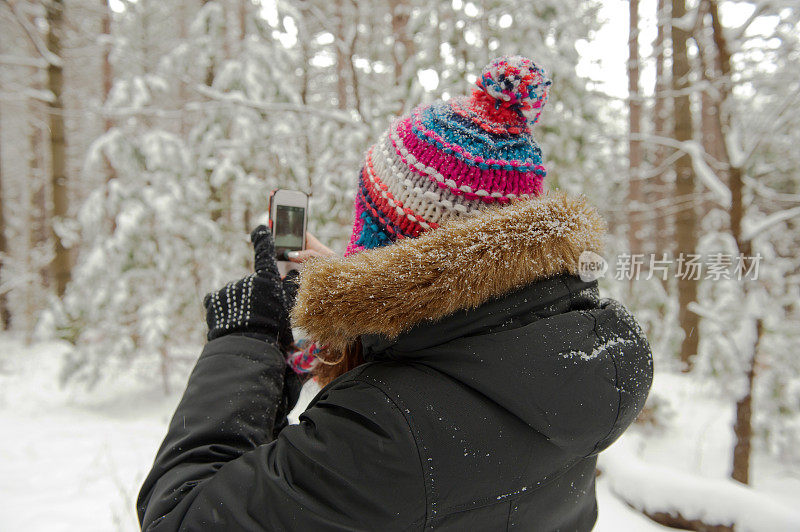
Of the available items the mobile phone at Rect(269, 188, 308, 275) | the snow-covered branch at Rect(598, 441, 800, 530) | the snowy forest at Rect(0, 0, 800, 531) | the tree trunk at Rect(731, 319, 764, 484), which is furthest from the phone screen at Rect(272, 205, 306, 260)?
the tree trunk at Rect(731, 319, 764, 484)

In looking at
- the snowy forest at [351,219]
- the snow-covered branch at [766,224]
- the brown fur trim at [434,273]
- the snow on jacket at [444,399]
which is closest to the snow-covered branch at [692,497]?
the snowy forest at [351,219]

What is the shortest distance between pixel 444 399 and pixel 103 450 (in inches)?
202

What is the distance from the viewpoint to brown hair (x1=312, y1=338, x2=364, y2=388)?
1.18 m

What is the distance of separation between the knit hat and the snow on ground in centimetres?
72

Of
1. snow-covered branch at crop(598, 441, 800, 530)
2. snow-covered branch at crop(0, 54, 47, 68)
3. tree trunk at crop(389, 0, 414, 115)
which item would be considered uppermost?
snow-covered branch at crop(0, 54, 47, 68)

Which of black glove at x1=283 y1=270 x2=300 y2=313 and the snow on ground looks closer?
black glove at x1=283 y1=270 x2=300 y2=313

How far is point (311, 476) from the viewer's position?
868 mm

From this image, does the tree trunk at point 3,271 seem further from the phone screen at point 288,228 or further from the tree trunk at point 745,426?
the tree trunk at point 745,426

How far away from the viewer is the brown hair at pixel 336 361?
1178 millimetres

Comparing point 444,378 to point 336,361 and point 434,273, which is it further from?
point 336,361

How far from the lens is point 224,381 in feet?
3.83

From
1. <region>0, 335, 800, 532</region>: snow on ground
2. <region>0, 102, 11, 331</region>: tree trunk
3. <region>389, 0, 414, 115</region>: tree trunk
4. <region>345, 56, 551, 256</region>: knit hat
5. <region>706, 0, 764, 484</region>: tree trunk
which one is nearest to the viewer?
<region>345, 56, 551, 256</region>: knit hat

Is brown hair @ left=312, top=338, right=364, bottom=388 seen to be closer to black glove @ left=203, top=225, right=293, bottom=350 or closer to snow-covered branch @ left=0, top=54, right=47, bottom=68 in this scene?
black glove @ left=203, top=225, right=293, bottom=350

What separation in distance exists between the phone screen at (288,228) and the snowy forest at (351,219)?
1892 mm
